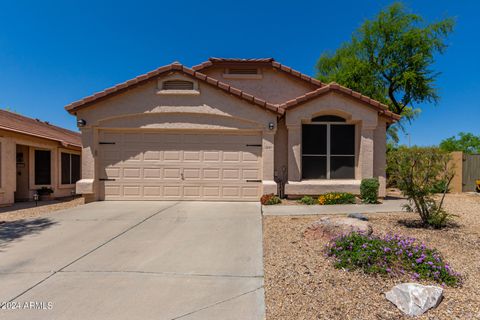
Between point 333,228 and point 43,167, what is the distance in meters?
13.2

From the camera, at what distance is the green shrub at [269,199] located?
8.80 metres

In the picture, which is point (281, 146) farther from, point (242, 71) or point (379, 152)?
point (242, 71)

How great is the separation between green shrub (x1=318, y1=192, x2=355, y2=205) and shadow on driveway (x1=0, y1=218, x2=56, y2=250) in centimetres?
837

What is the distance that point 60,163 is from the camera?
12414mm

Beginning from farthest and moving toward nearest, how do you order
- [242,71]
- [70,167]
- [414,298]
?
[70,167]
[242,71]
[414,298]

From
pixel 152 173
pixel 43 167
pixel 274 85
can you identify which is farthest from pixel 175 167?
pixel 43 167

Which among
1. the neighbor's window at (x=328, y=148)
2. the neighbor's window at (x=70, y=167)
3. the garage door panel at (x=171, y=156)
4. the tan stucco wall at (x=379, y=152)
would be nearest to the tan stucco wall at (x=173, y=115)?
the garage door panel at (x=171, y=156)

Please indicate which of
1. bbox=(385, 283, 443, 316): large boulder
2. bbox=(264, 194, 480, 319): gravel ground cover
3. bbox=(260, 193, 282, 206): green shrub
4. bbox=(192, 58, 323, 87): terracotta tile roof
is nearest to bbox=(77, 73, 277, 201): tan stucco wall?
bbox=(260, 193, 282, 206): green shrub

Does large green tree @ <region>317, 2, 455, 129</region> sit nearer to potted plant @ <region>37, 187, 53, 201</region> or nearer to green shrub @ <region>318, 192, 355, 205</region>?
green shrub @ <region>318, 192, 355, 205</region>

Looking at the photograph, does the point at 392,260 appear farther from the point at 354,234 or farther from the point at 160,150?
the point at 160,150

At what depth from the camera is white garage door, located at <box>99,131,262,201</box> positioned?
948 cm

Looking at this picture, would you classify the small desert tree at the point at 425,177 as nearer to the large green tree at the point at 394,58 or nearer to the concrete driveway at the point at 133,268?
the concrete driveway at the point at 133,268

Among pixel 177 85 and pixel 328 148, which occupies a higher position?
pixel 177 85

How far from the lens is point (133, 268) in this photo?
3.87 meters
